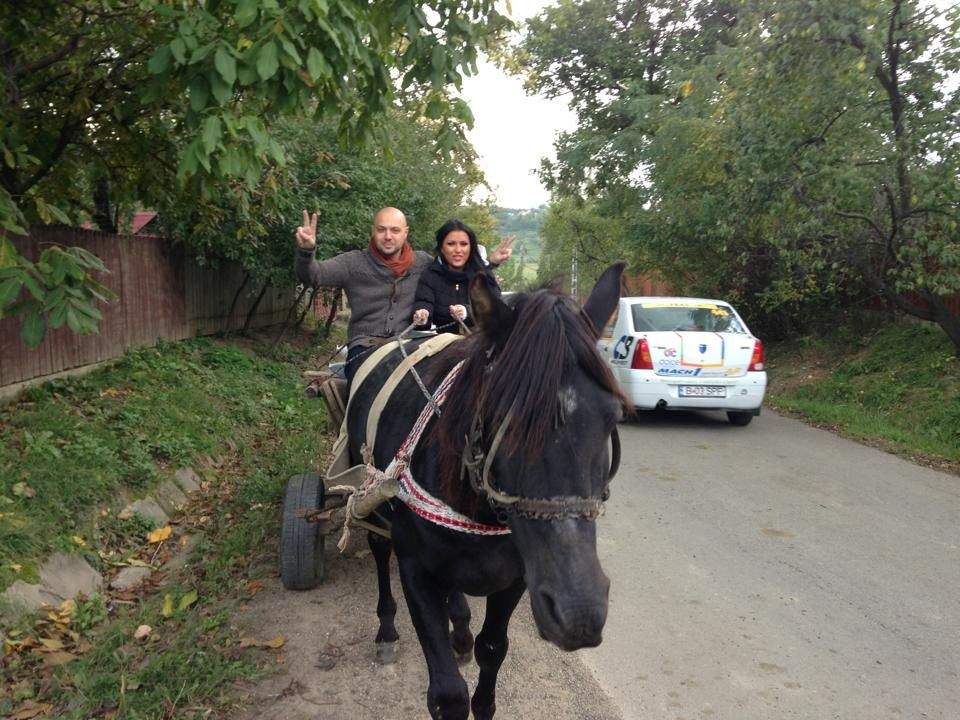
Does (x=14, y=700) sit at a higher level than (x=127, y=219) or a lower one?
lower

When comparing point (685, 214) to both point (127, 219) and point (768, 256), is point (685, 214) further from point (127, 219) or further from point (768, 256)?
point (127, 219)

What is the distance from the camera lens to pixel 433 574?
2783mm

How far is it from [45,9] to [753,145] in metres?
9.66

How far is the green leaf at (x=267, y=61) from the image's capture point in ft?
11.6

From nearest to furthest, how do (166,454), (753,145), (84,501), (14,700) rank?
(14,700)
(84,501)
(166,454)
(753,145)

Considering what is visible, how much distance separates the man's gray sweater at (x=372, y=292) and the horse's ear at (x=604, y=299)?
6.95 feet

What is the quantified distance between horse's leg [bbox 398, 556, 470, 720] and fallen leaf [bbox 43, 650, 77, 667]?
6.87 feet

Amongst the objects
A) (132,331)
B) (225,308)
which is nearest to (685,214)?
(225,308)

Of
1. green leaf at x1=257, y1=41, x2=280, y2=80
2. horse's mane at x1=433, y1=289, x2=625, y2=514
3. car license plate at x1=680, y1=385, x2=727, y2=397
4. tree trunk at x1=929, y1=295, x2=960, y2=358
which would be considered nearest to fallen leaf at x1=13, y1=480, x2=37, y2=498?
green leaf at x1=257, y1=41, x2=280, y2=80

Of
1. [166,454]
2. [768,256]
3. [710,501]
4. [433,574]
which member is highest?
[768,256]

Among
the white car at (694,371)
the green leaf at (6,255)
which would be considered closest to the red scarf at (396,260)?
the green leaf at (6,255)

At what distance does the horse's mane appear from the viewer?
6.93ft

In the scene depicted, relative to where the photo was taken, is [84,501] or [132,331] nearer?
[84,501]

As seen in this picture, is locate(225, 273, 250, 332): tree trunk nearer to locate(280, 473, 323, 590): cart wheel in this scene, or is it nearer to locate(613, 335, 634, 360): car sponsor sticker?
locate(613, 335, 634, 360): car sponsor sticker
